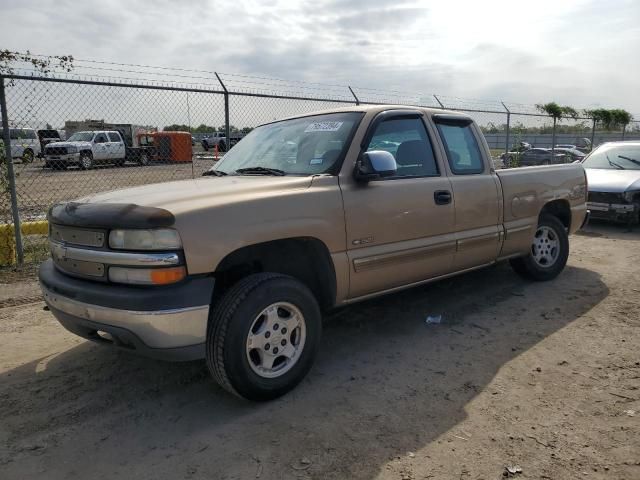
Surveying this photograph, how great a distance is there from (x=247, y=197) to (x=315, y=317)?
0.91 metres

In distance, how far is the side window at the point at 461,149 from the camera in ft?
14.8

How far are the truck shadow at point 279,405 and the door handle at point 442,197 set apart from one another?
3.62 feet

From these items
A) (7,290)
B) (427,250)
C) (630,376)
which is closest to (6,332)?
(7,290)

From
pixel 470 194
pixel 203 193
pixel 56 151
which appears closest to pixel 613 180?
pixel 470 194

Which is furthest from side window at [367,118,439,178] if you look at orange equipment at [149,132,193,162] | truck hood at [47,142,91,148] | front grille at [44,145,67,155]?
truck hood at [47,142,91,148]

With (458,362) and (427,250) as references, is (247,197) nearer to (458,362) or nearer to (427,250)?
(427,250)

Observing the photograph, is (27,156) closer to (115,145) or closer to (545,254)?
(545,254)

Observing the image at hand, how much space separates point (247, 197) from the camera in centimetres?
312

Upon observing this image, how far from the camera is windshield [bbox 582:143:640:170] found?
31.9 feet

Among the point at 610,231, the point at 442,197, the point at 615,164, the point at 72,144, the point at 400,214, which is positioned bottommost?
the point at 610,231

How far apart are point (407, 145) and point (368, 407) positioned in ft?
7.13

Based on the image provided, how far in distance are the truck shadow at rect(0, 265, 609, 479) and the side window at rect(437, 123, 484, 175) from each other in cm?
137

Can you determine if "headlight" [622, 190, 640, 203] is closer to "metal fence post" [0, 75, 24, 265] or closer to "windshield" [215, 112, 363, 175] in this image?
"windshield" [215, 112, 363, 175]

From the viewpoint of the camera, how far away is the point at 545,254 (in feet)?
18.7
